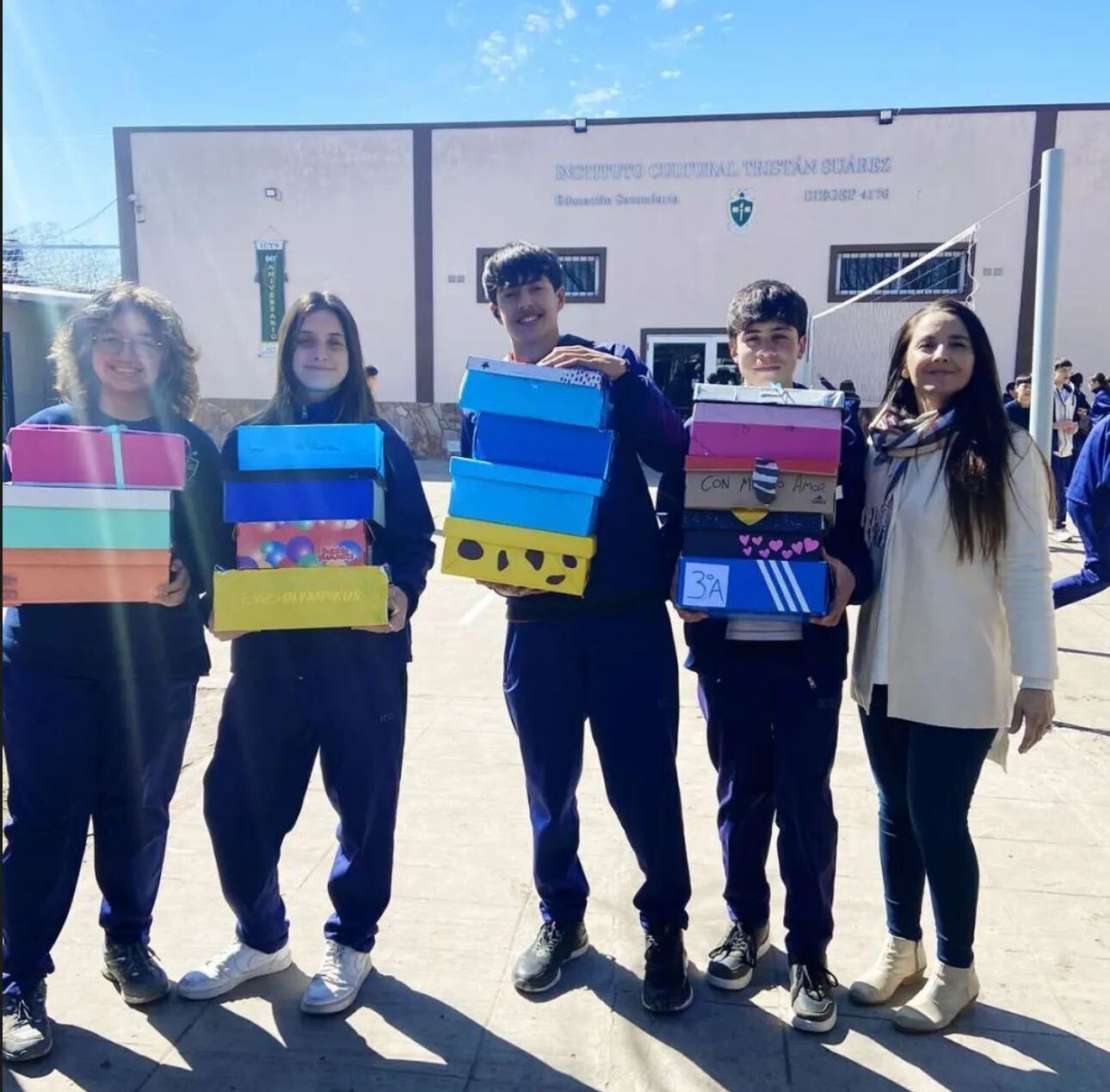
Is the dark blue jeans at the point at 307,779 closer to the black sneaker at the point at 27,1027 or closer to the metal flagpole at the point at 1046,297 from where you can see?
the black sneaker at the point at 27,1027

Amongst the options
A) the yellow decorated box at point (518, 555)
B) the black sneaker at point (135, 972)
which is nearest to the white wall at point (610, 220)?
the yellow decorated box at point (518, 555)

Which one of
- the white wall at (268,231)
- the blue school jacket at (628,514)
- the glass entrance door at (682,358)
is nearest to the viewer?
the blue school jacket at (628,514)

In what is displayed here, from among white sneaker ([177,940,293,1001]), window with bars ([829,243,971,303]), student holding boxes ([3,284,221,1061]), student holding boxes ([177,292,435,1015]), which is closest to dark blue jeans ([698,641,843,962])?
student holding boxes ([177,292,435,1015])

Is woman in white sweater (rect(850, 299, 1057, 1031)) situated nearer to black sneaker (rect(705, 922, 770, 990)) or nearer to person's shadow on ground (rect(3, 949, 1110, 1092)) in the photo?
person's shadow on ground (rect(3, 949, 1110, 1092))

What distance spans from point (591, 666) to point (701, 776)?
1.80 metres

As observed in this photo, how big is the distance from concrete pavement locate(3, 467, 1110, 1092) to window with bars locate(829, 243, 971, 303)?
1544 cm

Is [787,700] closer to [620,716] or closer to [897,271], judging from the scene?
[620,716]

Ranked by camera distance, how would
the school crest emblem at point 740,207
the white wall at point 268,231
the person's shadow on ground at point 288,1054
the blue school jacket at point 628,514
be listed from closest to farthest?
1. the person's shadow on ground at point 288,1054
2. the blue school jacket at point 628,514
3. the school crest emblem at point 740,207
4. the white wall at point 268,231

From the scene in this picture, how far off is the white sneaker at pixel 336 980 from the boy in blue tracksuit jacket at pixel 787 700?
1.04 m

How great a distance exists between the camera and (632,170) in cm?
1855

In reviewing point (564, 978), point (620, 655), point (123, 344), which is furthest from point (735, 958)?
point (123, 344)

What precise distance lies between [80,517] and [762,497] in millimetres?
1780

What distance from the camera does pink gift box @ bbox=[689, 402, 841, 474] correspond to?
2.38 metres

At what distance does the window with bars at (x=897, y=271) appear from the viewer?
17.7m
